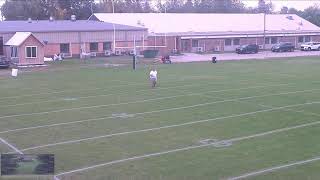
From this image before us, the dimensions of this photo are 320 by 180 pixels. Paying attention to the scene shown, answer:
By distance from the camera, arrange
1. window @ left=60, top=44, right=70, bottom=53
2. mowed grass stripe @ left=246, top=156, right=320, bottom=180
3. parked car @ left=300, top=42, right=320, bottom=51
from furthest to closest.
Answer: parked car @ left=300, top=42, right=320, bottom=51
window @ left=60, top=44, right=70, bottom=53
mowed grass stripe @ left=246, top=156, right=320, bottom=180

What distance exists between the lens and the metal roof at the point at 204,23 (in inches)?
2872

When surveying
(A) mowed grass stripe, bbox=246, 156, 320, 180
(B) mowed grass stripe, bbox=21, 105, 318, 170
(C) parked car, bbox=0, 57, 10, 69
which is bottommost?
(A) mowed grass stripe, bbox=246, 156, 320, 180

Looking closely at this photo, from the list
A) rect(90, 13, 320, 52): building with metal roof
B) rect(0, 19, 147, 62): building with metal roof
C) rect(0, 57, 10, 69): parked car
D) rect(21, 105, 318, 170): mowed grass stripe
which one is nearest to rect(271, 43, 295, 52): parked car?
rect(90, 13, 320, 52): building with metal roof

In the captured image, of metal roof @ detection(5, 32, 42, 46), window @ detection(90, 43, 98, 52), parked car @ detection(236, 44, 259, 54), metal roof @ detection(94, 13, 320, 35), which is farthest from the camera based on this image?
metal roof @ detection(94, 13, 320, 35)

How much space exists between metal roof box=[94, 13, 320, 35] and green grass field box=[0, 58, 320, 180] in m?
41.5

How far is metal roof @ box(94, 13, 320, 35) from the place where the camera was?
7294cm

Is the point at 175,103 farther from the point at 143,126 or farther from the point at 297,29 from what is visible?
the point at 297,29

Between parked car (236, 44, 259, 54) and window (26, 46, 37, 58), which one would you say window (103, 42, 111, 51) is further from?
parked car (236, 44, 259, 54)

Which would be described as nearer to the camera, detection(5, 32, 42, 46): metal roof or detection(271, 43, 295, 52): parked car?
detection(5, 32, 42, 46): metal roof

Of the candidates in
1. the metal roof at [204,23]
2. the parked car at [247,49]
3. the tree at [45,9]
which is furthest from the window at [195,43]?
the tree at [45,9]

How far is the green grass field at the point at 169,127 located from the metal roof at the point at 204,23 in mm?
41496

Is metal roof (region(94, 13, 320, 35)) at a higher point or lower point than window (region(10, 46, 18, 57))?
higher

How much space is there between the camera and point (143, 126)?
17.9 metres

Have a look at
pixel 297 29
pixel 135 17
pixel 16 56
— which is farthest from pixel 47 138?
pixel 297 29
